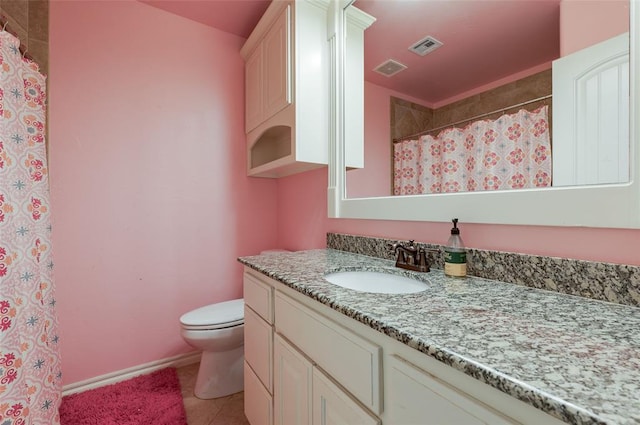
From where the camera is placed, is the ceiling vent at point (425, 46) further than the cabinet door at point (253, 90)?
No

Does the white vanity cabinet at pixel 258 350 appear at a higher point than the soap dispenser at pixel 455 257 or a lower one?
lower

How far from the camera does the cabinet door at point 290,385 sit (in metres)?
0.85

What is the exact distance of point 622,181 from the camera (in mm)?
676

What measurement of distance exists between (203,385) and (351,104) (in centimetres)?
179

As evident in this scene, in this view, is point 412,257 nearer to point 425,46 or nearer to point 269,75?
point 425,46

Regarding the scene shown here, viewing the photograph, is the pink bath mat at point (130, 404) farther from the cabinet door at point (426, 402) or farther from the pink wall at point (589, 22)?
the pink wall at point (589, 22)

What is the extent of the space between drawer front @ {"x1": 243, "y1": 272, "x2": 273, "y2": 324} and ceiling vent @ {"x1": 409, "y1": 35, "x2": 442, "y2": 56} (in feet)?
3.81

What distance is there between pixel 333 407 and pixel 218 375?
45.5 inches

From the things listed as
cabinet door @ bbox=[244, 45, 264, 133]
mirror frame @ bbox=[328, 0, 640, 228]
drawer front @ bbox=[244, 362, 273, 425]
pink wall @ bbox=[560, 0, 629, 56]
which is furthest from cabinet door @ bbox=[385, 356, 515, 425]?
cabinet door @ bbox=[244, 45, 264, 133]

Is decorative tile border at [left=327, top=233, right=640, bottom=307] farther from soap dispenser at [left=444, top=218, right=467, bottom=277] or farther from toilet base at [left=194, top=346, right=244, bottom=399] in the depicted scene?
toilet base at [left=194, top=346, right=244, bottom=399]

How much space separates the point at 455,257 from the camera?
0.94 meters

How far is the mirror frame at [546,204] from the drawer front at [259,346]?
2.26 feet

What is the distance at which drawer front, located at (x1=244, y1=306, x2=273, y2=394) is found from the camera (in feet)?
3.55

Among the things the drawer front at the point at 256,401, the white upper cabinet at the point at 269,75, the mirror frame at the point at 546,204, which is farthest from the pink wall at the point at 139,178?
the mirror frame at the point at 546,204
